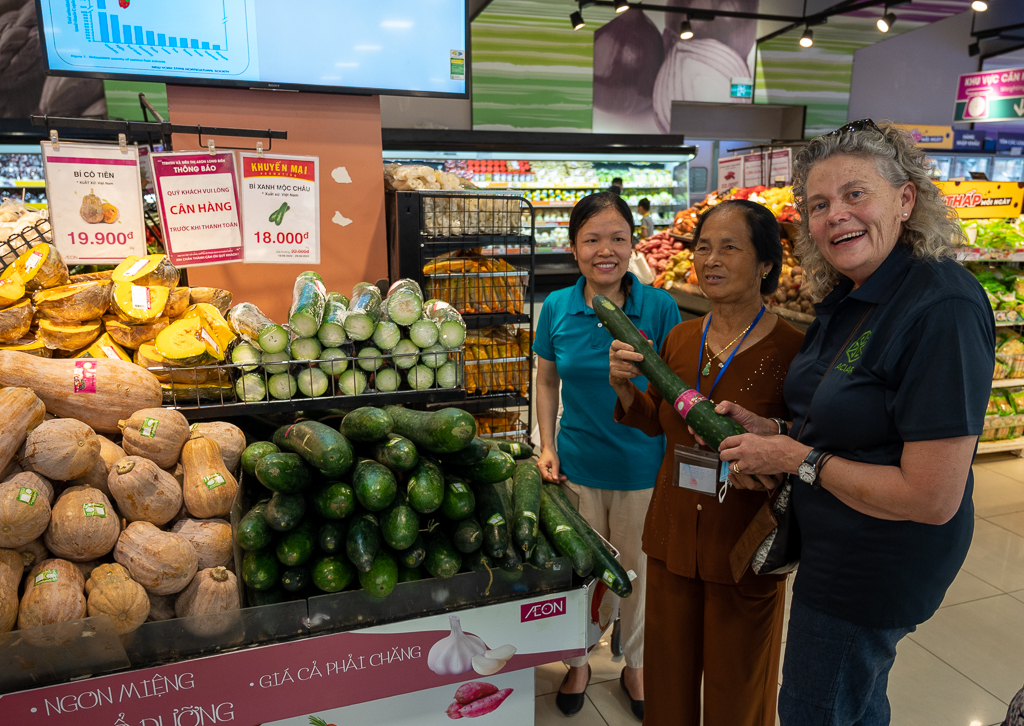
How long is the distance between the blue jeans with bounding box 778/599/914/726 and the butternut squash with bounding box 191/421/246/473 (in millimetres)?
1364

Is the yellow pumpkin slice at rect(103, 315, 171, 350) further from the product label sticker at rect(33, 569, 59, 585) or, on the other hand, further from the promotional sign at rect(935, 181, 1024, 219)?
the promotional sign at rect(935, 181, 1024, 219)

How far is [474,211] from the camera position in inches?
97.4

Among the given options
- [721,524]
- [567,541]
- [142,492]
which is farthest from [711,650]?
[142,492]

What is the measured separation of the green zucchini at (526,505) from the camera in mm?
1387

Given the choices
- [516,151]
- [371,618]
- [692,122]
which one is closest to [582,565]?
[371,618]

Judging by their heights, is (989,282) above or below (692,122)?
below

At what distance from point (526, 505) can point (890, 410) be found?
776 millimetres

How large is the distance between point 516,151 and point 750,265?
22.4 feet

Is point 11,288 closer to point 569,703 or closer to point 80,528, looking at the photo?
point 80,528

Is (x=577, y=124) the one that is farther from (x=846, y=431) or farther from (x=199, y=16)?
(x=846, y=431)

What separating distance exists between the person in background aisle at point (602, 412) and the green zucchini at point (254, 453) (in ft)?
2.91

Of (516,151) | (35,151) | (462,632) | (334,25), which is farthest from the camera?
(516,151)

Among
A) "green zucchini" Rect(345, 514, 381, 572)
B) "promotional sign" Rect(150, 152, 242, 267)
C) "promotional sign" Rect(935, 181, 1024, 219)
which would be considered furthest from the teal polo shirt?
"promotional sign" Rect(935, 181, 1024, 219)

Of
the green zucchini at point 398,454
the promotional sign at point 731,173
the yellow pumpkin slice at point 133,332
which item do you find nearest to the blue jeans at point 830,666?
the green zucchini at point 398,454
